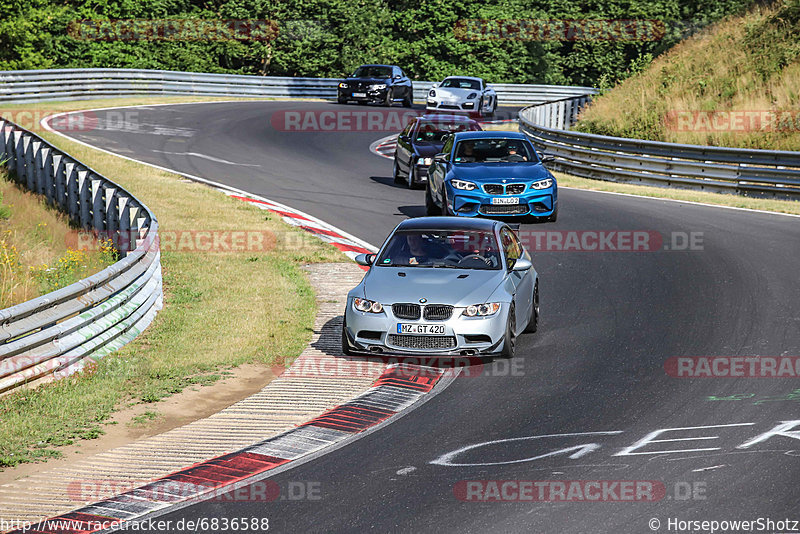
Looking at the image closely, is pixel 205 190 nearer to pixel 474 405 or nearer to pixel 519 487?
pixel 474 405

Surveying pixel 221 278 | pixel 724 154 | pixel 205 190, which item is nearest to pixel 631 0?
pixel 724 154

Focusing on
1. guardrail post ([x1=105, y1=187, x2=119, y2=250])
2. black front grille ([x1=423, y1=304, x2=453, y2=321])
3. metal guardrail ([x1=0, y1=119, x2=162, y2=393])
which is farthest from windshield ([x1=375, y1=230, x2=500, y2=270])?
guardrail post ([x1=105, y1=187, x2=119, y2=250])

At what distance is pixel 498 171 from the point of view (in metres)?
18.9

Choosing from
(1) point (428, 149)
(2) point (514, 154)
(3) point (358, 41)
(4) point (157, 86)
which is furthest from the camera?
(3) point (358, 41)

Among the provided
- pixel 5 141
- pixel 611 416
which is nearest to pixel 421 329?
pixel 611 416

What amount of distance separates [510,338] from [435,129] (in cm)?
1357

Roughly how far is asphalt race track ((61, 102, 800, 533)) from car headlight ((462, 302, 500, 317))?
23.1 inches

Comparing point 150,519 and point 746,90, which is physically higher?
point 746,90

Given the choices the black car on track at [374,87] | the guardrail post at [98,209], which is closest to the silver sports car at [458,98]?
the black car on track at [374,87]

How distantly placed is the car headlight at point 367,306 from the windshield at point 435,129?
1299 cm

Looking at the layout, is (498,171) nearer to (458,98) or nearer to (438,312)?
(438,312)

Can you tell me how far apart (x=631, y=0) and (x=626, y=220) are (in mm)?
52948

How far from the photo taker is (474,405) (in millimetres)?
9734

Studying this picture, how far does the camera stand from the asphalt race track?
23.6 feet
